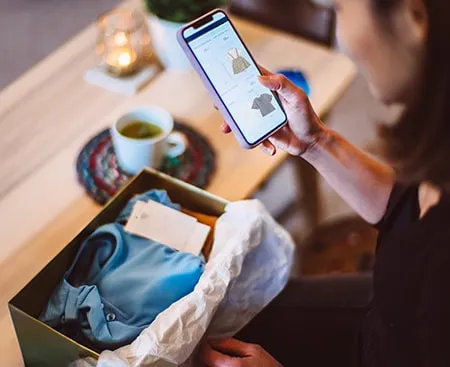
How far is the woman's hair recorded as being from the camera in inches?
30.4

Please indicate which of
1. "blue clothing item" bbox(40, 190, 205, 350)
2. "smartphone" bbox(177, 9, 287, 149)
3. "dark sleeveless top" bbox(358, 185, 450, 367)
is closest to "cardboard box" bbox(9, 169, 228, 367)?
"blue clothing item" bbox(40, 190, 205, 350)

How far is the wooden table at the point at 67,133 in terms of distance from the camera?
43.9 inches

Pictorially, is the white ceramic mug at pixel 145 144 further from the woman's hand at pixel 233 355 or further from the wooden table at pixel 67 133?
the woman's hand at pixel 233 355

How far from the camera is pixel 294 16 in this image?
65.4 inches

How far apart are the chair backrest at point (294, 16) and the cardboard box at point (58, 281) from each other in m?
0.68

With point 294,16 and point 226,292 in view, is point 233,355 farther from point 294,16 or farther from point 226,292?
point 294,16

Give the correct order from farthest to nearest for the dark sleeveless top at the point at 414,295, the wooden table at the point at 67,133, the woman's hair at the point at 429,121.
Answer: the wooden table at the point at 67,133 → the dark sleeveless top at the point at 414,295 → the woman's hair at the point at 429,121

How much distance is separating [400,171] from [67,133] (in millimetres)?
642

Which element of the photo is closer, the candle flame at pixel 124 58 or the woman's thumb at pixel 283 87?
the woman's thumb at pixel 283 87

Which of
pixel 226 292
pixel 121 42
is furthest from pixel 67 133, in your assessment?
pixel 226 292

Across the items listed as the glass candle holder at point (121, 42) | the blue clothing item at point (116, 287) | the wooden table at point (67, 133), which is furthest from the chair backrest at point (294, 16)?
the blue clothing item at point (116, 287)

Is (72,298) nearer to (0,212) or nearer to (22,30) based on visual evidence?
(0,212)

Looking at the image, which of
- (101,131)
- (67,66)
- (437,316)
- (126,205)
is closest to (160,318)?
(126,205)

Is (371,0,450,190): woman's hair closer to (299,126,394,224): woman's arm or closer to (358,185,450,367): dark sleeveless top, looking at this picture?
(358,185,450,367): dark sleeveless top
